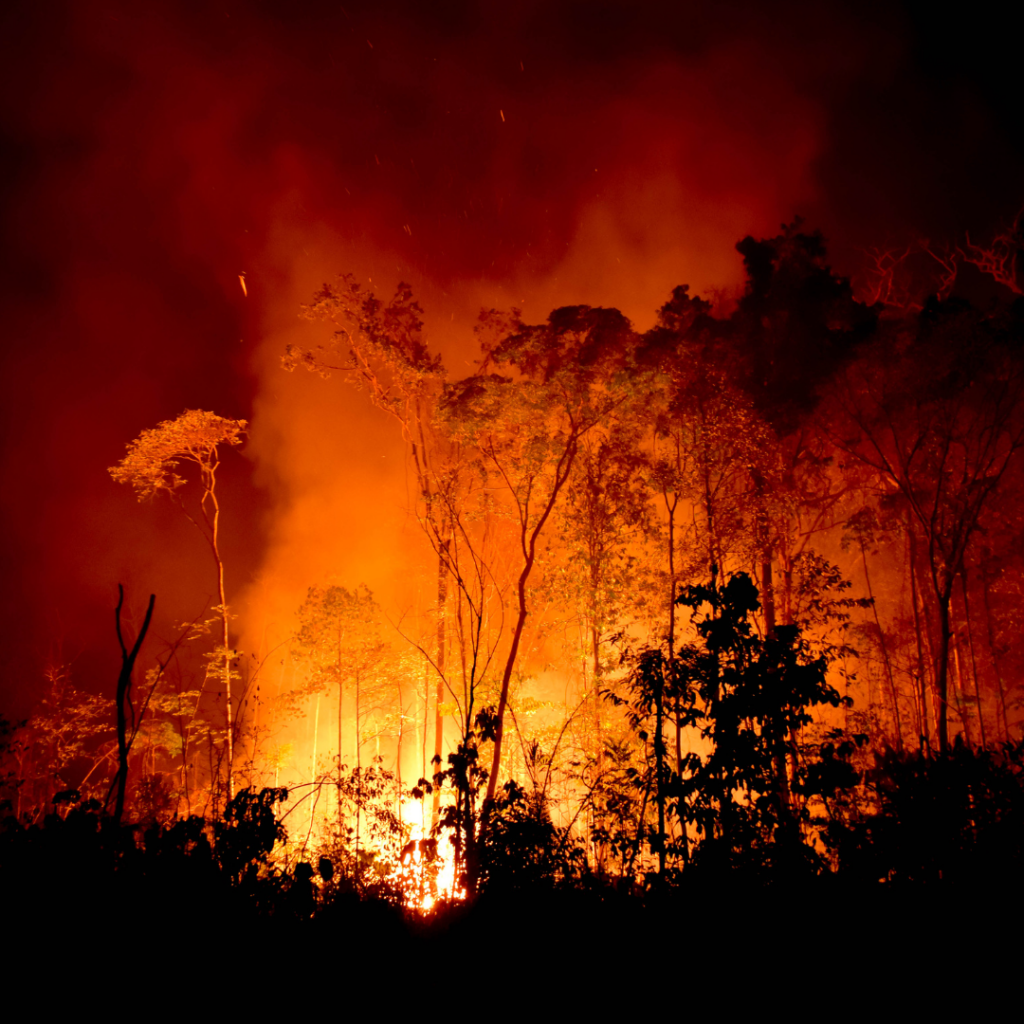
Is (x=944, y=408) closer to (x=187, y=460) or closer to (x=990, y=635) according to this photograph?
(x=990, y=635)

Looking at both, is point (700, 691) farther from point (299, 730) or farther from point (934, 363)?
point (299, 730)

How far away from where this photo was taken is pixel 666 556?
39.7 feet

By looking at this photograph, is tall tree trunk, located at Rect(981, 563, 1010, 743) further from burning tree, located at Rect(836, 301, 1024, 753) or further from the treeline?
burning tree, located at Rect(836, 301, 1024, 753)

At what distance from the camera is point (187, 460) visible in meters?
15.6

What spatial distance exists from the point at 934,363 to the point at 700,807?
929 cm

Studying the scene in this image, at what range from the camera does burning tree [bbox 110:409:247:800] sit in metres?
14.6

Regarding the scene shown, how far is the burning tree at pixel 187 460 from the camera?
47.9ft

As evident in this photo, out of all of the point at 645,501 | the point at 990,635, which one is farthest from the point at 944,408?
the point at 990,635

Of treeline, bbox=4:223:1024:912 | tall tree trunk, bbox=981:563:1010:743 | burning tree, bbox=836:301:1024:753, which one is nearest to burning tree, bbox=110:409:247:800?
treeline, bbox=4:223:1024:912

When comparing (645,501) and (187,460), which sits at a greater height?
(187,460)

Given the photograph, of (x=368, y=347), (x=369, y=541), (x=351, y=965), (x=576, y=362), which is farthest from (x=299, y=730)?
(x=351, y=965)

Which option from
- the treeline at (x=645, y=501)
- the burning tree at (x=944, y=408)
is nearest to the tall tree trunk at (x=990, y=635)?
the treeline at (x=645, y=501)

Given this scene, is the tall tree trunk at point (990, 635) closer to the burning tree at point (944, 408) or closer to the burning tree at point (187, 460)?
the burning tree at point (944, 408)

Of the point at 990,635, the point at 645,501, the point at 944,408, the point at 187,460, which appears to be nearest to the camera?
the point at 944,408
